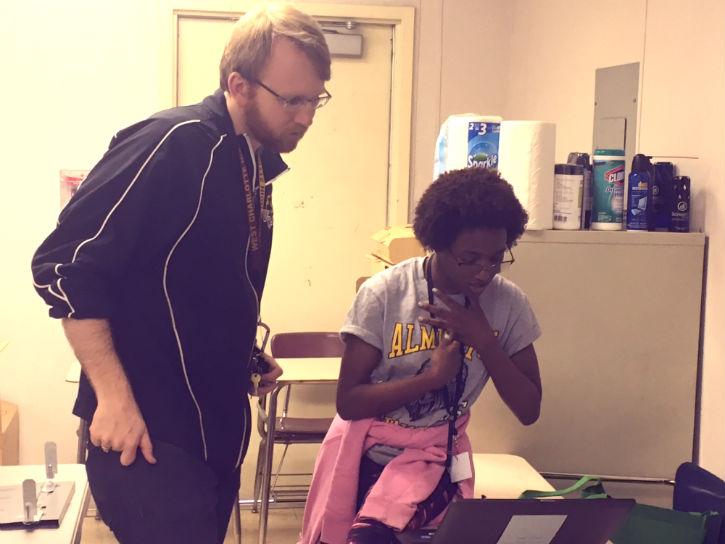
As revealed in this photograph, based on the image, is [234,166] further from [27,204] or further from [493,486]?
[27,204]

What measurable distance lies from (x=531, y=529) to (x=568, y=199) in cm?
111

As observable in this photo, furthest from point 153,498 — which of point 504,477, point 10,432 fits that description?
point 10,432

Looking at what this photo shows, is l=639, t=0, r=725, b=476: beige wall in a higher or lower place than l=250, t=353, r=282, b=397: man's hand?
higher

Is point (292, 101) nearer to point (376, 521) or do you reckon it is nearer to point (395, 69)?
point (376, 521)

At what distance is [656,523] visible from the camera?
202cm

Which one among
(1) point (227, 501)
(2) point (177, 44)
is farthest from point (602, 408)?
(2) point (177, 44)

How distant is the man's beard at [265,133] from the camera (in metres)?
1.49

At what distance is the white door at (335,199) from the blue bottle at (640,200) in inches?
83.4

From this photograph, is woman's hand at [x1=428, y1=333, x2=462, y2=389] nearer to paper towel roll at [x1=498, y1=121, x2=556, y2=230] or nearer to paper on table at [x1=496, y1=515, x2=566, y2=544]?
paper on table at [x1=496, y1=515, x2=566, y2=544]

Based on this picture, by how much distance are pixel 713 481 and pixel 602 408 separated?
0.40 metres

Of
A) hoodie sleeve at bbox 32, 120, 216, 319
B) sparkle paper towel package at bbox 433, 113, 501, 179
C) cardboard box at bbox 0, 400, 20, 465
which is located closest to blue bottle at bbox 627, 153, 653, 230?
sparkle paper towel package at bbox 433, 113, 501, 179

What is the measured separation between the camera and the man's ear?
1.47 meters

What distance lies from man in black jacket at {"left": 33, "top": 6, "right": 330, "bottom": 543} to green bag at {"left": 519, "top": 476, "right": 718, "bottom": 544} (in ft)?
2.77

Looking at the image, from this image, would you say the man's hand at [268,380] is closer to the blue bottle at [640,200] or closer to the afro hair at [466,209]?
the afro hair at [466,209]
